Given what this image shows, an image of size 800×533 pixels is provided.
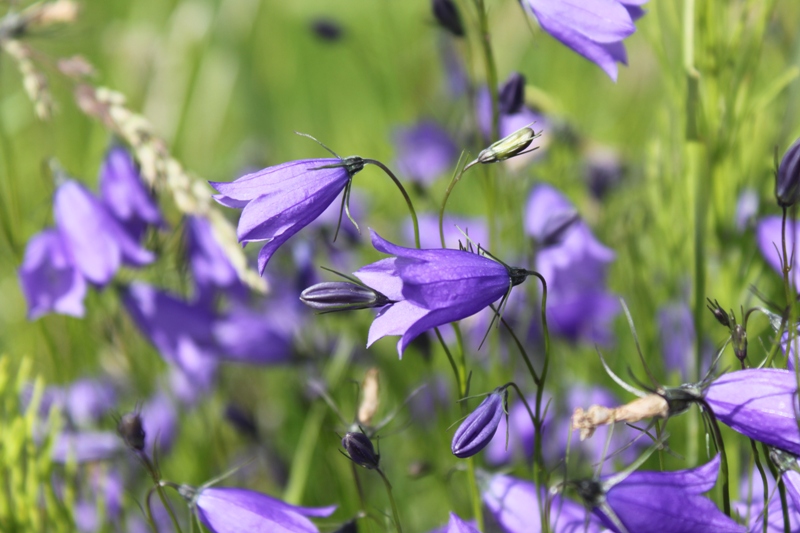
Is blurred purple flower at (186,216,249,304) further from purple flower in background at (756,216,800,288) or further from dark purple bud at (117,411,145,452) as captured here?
purple flower in background at (756,216,800,288)

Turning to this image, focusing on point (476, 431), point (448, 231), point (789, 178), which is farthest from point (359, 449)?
point (448, 231)

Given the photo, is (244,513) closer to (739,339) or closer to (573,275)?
(739,339)

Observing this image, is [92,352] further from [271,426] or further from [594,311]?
[594,311]

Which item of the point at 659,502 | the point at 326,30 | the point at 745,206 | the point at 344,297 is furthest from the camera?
the point at 326,30

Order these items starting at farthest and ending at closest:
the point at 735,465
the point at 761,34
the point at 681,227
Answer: the point at 681,227 → the point at 761,34 → the point at 735,465

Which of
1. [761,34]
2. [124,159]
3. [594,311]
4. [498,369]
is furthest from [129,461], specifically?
[761,34]

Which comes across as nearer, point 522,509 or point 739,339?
point 739,339

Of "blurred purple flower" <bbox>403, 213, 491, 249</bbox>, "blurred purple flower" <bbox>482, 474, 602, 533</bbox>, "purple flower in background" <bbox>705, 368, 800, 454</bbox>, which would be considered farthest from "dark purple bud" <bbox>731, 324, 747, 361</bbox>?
"blurred purple flower" <bbox>403, 213, 491, 249</bbox>

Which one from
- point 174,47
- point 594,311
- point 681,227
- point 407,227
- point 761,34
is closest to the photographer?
point 761,34
